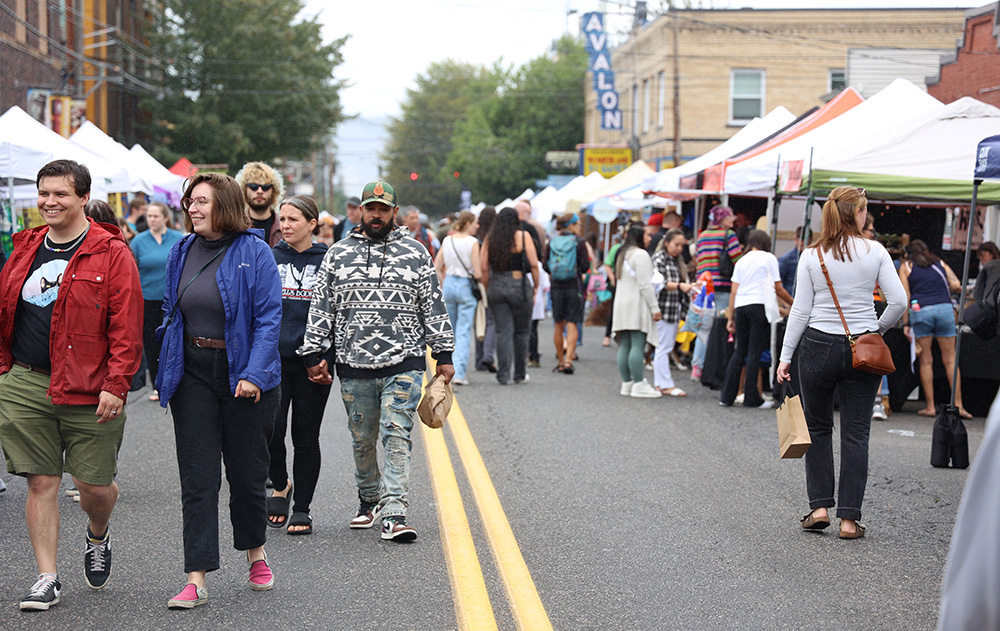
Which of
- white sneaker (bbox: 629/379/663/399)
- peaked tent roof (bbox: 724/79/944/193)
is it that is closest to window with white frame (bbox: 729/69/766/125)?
peaked tent roof (bbox: 724/79/944/193)

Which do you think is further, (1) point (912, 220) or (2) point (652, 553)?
(1) point (912, 220)

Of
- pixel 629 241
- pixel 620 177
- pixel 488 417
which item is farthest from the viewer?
pixel 620 177

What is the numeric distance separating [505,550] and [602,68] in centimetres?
3260

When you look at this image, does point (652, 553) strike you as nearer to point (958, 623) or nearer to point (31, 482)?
point (31, 482)

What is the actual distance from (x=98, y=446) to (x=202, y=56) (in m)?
38.8

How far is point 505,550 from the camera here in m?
5.77

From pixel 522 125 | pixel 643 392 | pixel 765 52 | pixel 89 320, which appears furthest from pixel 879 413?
pixel 522 125

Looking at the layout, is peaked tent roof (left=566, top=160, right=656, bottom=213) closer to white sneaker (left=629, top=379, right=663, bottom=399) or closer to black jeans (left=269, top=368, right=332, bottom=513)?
white sneaker (left=629, top=379, right=663, bottom=399)

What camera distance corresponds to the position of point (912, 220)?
1400 centimetres

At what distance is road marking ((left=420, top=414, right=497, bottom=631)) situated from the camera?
→ 473 cm

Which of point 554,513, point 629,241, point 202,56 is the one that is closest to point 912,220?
point 629,241

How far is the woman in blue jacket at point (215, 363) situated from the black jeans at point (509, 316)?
740 centimetres

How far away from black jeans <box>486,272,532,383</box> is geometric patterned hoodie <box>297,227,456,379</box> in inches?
250

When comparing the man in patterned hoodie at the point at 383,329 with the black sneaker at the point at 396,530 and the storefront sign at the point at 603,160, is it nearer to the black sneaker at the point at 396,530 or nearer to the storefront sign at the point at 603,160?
the black sneaker at the point at 396,530
